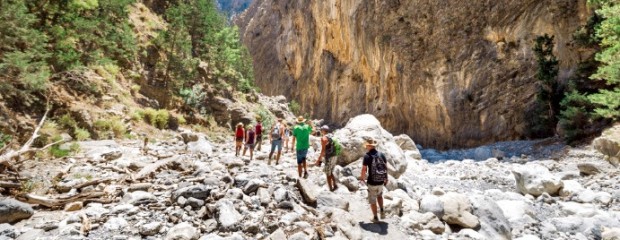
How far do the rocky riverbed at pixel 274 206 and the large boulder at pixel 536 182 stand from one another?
0.09 ft

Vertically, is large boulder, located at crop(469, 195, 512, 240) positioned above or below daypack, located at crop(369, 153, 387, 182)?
below

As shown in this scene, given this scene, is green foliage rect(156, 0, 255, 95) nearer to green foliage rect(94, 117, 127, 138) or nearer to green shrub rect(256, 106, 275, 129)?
green shrub rect(256, 106, 275, 129)

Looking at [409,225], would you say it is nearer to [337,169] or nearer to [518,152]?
[337,169]

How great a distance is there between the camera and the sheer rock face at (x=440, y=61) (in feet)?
79.4

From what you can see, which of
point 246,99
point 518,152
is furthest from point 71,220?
point 246,99

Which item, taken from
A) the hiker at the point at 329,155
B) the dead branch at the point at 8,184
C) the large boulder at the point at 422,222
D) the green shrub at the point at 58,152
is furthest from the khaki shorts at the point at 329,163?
the green shrub at the point at 58,152

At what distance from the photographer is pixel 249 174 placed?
7.96m

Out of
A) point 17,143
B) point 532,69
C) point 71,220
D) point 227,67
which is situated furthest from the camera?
point 227,67

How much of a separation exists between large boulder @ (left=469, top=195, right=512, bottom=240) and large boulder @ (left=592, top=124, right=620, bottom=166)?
24.8 ft

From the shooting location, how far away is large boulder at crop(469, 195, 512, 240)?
7.16 meters

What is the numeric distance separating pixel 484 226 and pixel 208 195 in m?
5.70

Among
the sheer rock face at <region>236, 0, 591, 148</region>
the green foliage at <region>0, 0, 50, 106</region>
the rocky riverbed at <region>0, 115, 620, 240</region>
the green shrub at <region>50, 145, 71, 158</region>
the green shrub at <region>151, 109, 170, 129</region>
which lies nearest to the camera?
the rocky riverbed at <region>0, 115, 620, 240</region>

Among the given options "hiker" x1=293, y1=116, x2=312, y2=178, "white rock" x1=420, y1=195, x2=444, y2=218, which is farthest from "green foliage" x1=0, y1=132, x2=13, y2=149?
"white rock" x1=420, y1=195, x2=444, y2=218

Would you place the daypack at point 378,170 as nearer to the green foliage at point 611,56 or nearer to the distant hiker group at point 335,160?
the distant hiker group at point 335,160
